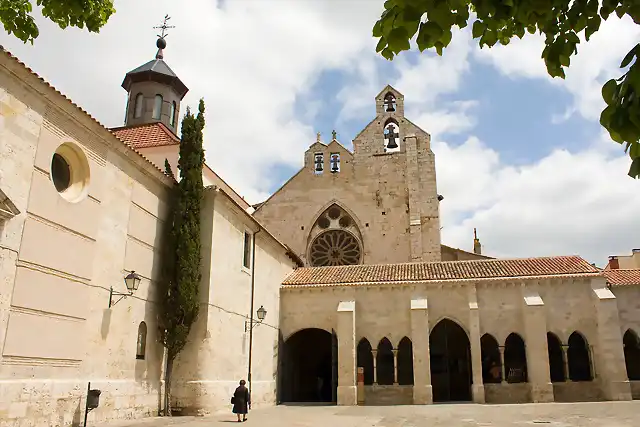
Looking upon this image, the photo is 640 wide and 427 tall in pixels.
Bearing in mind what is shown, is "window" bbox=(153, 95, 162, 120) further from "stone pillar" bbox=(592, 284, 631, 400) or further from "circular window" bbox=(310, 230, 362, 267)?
"stone pillar" bbox=(592, 284, 631, 400)

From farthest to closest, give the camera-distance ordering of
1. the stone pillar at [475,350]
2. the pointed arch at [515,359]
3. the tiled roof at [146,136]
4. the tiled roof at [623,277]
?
the tiled roof at [623,277] → the pointed arch at [515,359] → the stone pillar at [475,350] → the tiled roof at [146,136]

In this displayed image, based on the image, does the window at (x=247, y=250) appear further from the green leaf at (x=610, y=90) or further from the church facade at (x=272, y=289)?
the green leaf at (x=610, y=90)

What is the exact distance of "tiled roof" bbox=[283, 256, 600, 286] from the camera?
21047mm

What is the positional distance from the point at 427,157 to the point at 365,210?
5.06 m

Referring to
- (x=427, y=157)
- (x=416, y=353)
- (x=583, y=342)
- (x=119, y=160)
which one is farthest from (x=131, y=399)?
(x=427, y=157)

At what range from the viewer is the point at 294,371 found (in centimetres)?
Answer: 2336

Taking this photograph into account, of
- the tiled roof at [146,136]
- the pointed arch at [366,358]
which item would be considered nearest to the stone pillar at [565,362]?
the pointed arch at [366,358]

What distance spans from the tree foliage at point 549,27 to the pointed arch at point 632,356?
21348 millimetres

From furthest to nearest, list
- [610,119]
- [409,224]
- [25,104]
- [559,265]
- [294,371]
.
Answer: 1. [409,224]
2. [294,371]
3. [559,265]
4. [25,104]
5. [610,119]

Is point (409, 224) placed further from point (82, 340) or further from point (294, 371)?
point (82, 340)

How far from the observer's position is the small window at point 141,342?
44.9 feet

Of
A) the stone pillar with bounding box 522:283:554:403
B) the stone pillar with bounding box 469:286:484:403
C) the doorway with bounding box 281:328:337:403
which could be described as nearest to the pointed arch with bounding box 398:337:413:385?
the stone pillar with bounding box 469:286:484:403

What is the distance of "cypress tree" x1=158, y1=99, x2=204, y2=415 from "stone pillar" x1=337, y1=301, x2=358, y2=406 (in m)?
7.32

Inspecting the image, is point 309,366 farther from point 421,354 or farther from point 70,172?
point 70,172
